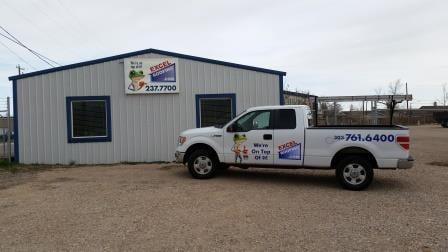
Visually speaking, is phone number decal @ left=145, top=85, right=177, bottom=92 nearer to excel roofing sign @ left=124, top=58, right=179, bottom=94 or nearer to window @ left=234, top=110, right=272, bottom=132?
excel roofing sign @ left=124, top=58, right=179, bottom=94

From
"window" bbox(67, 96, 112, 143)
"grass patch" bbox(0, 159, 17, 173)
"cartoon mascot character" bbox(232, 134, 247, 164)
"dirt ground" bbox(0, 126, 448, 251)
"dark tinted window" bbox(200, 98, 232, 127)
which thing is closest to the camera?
"dirt ground" bbox(0, 126, 448, 251)

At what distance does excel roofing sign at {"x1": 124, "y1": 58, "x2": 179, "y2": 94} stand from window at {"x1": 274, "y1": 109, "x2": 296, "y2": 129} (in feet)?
17.9

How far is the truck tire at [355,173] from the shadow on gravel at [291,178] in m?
0.32

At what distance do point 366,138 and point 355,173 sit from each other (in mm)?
770

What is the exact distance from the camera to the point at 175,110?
1409cm

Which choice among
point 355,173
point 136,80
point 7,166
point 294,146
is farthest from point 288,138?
point 7,166

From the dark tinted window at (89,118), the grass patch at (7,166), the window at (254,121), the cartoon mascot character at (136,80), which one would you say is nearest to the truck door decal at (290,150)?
→ the window at (254,121)

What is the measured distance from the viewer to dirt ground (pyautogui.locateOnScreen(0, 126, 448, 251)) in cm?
Result: 530

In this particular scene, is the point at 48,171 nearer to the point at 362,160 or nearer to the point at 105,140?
the point at 105,140

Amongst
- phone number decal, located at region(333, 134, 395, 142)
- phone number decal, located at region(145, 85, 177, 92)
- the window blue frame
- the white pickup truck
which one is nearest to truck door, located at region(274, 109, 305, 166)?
the white pickup truck

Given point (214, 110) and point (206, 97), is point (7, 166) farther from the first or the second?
point (214, 110)

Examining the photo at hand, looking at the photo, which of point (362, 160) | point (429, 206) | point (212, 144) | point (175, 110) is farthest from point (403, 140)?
point (175, 110)

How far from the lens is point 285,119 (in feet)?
30.9

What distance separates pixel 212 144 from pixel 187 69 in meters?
4.88
